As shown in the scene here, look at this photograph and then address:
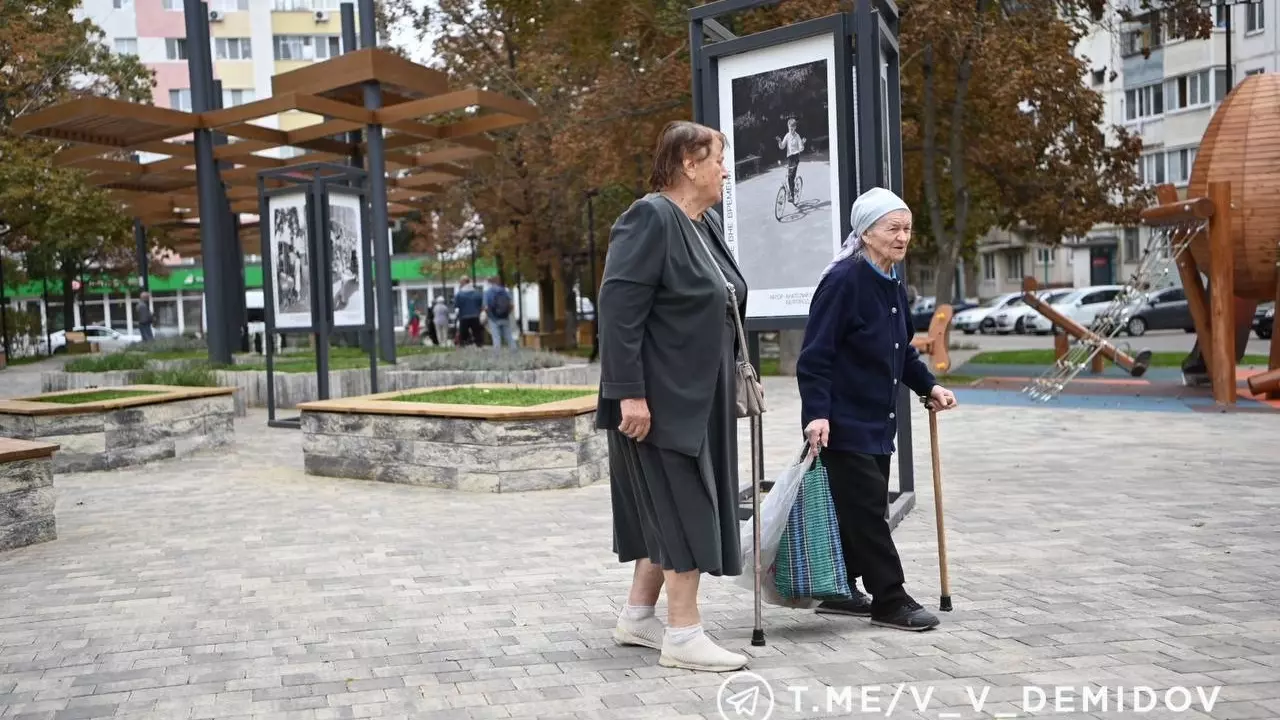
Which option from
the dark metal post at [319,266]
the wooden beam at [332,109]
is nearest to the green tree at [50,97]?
the wooden beam at [332,109]

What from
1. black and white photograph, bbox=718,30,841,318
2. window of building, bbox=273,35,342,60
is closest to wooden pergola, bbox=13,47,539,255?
black and white photograph, bbox=718,30,841,318

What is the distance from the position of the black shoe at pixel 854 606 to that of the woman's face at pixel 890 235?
1.38 metres

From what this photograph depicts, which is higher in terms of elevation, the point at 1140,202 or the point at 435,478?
the point at 1140,202

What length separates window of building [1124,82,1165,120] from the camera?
53.1 metres

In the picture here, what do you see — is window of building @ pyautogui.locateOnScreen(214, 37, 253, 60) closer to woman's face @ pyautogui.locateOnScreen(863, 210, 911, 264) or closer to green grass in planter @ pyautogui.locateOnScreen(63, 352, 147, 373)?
green grass in planter @ pyautogui.locateOnScreen(63, 352, 147, 373)

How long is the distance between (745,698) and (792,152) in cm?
404

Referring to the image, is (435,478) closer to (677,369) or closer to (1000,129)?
(677,369)

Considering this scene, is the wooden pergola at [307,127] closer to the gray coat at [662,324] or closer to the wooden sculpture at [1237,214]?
the wooden sculpture at [1237,214]

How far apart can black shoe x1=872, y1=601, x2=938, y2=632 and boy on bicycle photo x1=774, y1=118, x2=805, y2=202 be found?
3109mm

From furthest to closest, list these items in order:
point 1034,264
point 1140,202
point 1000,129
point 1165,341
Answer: point 1034,264, point 1165,341, point 1140,202, point 1000,129

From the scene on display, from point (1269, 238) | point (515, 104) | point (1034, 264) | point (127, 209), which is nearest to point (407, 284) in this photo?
point (1034, 264)

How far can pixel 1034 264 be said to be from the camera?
70125 mm

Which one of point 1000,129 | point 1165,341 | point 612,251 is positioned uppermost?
point 1000,129

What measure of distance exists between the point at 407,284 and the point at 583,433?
6744cm
